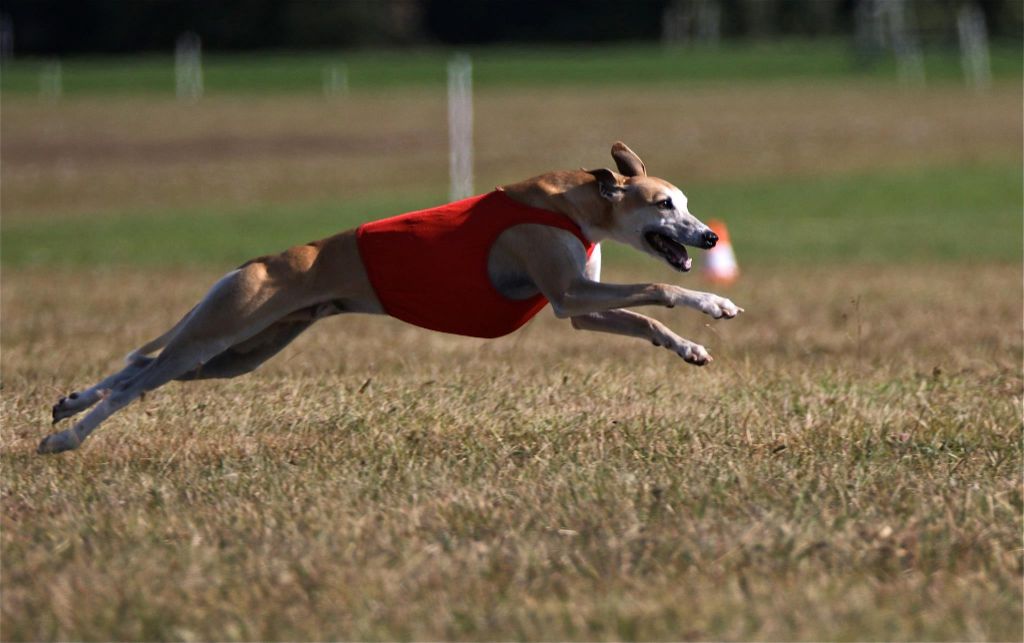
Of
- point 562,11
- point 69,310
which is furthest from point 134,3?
point 69,310

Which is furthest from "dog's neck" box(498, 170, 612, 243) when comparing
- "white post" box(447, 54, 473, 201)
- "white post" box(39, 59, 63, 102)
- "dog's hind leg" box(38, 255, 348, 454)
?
"white post" box(39, 59, 63, 102)

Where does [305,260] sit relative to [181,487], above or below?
above

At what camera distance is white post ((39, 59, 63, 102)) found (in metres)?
48.8

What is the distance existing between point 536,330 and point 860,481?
21.8ft

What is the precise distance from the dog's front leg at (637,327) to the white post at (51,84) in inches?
1695

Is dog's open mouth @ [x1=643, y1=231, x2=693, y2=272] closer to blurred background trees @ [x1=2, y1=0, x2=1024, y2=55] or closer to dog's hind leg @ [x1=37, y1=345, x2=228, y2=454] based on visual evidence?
dog's hind leg @ [x1=37, y1=345, x2=228, y2=454]

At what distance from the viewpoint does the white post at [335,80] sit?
5047cm

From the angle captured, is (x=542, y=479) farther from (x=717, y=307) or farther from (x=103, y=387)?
(x=103, y=387)

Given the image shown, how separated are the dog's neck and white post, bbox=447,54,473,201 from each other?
1622 centimetres

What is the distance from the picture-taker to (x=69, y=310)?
13.9 m

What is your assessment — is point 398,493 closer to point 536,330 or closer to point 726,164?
point 536,330

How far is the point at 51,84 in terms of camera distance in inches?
1988

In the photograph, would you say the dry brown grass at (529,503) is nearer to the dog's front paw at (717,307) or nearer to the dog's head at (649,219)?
the dog's front paw at (717,307)

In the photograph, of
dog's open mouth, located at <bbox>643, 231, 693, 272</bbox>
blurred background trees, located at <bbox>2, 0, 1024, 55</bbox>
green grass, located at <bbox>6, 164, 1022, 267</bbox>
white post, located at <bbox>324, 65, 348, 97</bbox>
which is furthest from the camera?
blurred background trees, located at <bbox>2, 0, 1024, 55</bbox>
